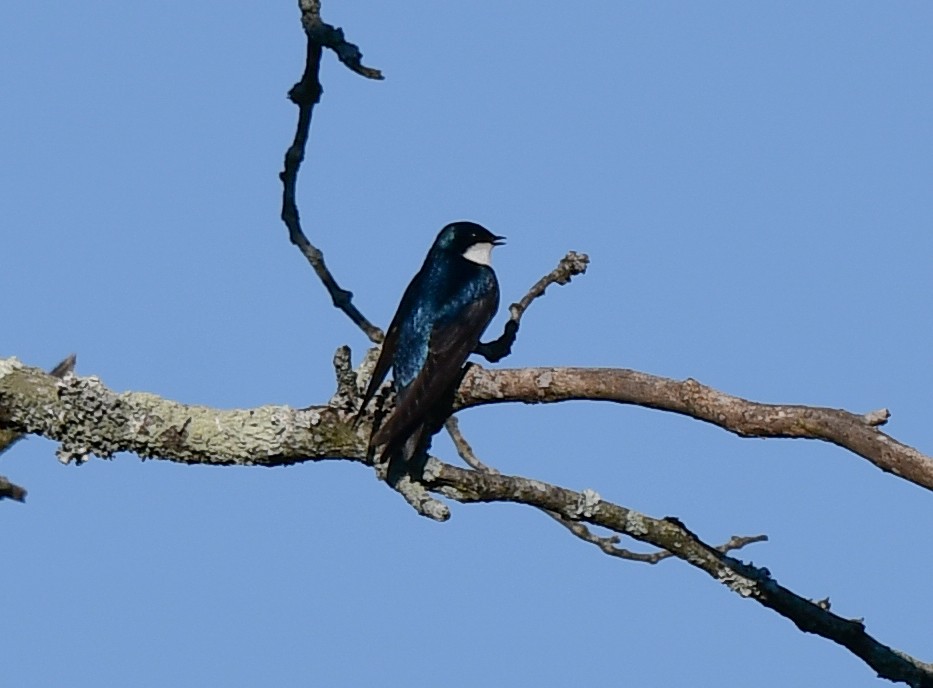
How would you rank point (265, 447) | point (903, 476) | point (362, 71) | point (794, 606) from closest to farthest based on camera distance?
point (903, 476)
point (362, 71)
point (794, 606)
point (265, 447)

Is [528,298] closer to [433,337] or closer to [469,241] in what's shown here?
[433,337]

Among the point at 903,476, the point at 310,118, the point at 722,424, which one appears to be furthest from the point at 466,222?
the point at 903,476

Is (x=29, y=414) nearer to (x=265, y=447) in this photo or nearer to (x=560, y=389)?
(x=265, y=447)

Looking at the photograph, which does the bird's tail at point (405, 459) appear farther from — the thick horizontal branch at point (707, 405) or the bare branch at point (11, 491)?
the bare branch at point (11, 491)

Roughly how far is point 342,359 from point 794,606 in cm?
118

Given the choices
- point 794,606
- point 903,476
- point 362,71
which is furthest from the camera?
point 794,606

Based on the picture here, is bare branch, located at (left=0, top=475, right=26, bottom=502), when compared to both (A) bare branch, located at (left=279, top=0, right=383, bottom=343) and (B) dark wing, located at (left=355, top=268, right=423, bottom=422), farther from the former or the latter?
(A) bare branch, located at (left=279, top=0, right=383, bottom=343)

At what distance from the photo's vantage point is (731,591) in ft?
12.3

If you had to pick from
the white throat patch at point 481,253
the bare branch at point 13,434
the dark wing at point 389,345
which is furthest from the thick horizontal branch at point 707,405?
the white throat patch at point 481,253

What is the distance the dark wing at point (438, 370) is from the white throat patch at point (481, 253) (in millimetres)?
638

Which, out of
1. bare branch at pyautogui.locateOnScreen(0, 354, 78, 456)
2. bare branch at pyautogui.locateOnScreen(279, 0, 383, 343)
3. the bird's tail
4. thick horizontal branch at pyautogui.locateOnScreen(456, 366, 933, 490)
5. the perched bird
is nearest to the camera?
thick horizontal branch at pyautogui.locateOnScreen(456, 366, 933, 490)

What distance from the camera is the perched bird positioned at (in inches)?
154

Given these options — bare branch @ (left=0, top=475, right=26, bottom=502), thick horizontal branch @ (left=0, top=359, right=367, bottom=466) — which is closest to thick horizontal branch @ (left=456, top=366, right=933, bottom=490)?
thick horizontal branch @ (left=0, top=359, right=367, bottom=466)

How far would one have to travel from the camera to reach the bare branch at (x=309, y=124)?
3.56 metres
